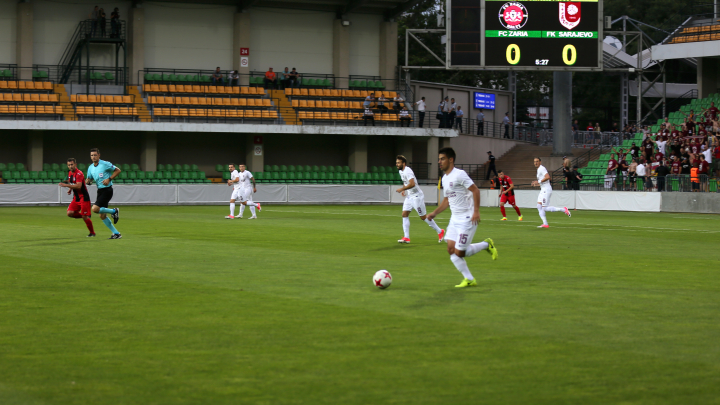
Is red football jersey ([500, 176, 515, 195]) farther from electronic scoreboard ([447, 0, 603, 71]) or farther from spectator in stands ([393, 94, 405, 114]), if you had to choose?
spectator in stands ([393, 94, 405, 114])

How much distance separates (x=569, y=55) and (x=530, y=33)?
235 cm

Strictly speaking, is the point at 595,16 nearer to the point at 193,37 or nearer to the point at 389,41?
the point at 389,41

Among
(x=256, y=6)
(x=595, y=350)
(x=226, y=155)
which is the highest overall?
(x=256, y=6)

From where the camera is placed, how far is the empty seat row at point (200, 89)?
46.0 m

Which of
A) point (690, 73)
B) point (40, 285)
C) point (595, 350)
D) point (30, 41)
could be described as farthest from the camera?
point (690, 73)

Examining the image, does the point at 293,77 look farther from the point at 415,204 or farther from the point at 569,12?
the point at 415,204

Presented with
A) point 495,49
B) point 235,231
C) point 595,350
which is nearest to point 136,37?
point 495,49

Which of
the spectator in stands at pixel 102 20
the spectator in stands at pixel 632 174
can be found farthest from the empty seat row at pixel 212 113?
the spectator in stands at pixel 632 174

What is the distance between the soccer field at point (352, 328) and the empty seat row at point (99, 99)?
30.3 metres

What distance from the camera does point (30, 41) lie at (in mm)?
45344

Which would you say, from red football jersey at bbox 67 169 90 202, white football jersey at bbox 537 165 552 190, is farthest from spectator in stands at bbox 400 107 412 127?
red football jersey at bbox 67 169 90 202

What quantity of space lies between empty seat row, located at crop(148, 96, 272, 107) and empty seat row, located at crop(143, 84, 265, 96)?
95 centimetres

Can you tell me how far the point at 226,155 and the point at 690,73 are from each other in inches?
1825

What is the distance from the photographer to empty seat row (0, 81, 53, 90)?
43062 mm
